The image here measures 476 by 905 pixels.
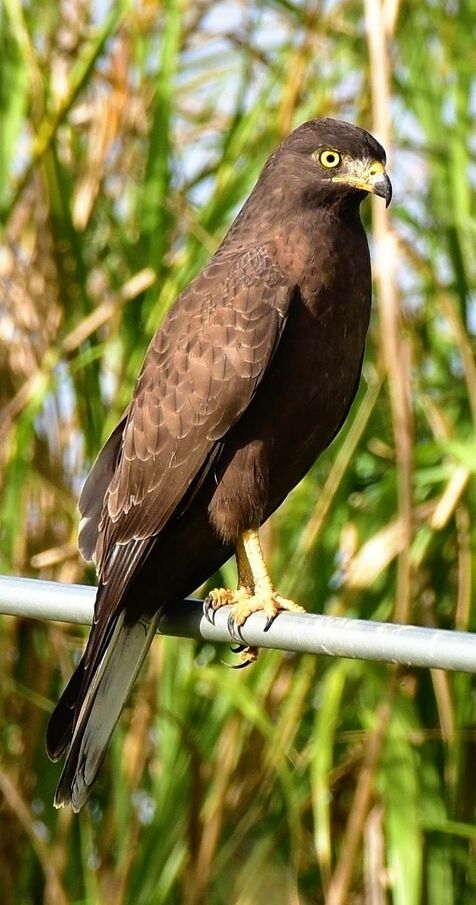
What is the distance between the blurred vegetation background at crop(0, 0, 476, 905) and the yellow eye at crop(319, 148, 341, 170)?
19 centimetres

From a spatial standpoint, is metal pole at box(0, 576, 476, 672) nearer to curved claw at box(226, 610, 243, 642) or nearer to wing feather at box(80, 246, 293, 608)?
curved claw at box(226, 610, 243, 642)

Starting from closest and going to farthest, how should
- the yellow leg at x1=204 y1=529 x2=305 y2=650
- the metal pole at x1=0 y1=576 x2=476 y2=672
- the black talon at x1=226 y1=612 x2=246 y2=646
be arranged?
the metal pole at x1=0 y1=576 x2=476 y2=672 < the black talon at x1=226 y1=612 x2=246 y2=646 < the yellow leg at x1=204 y1=529 x2=305 y2=650

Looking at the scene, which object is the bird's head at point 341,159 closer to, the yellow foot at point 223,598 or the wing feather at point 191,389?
the wing feather at point 191,389

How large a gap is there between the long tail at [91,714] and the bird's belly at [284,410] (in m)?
0.36

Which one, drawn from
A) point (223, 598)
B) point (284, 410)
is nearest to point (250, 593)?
point (223, 598)

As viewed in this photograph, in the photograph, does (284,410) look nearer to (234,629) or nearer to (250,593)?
(250,593)

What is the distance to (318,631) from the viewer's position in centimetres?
253

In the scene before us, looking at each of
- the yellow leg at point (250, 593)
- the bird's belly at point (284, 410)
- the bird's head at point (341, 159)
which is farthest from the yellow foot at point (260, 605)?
the bird's head at point (341, 159)

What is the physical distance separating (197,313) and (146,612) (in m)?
0.73

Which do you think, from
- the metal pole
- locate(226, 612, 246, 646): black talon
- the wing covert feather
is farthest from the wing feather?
the metal pole

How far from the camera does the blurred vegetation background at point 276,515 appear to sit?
4305 millimetres

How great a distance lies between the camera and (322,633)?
251 centimetres

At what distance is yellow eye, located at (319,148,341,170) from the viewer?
151 inches

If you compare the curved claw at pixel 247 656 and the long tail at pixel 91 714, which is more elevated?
the curved claw at pixel 247 656
